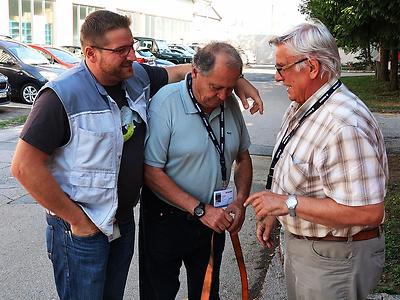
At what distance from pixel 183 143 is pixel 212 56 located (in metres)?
0.44

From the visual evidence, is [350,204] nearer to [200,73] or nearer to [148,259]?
[200,73]

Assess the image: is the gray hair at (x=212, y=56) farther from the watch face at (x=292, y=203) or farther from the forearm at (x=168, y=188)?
the watch face at (x=292, y=203)

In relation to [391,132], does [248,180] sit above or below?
above

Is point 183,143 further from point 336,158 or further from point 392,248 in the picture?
point 392,248

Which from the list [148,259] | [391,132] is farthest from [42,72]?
[148,259]

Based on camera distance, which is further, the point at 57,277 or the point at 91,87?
the point at 57,277

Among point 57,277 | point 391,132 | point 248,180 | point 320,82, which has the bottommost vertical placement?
point 391,132

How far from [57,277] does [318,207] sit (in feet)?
4.13

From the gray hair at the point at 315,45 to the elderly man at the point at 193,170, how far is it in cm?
35

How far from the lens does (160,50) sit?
3008 centimetres

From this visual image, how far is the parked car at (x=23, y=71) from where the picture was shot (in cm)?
1362

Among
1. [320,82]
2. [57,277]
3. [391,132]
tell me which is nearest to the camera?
[320,82]

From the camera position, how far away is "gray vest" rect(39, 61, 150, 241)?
2.12 metres

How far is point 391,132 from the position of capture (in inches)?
422
